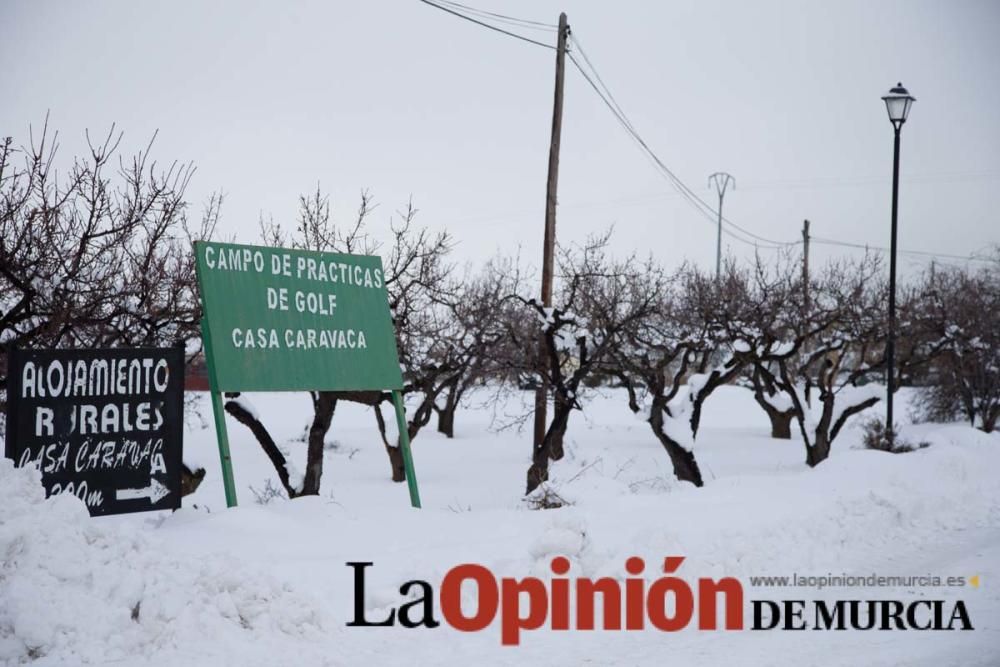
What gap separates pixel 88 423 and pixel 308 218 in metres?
8.13

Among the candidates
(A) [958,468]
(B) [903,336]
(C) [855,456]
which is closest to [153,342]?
(C) [855,456]

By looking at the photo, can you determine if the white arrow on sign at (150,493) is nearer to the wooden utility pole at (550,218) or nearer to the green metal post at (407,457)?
the green metal post at (407,457)

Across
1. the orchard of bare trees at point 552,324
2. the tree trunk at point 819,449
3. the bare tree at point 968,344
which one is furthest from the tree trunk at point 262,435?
the bare tree at point 968,344

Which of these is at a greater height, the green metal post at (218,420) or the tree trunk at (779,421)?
the green metal post at (218,420)

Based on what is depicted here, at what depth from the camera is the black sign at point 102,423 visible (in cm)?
819

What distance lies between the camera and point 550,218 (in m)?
16.5

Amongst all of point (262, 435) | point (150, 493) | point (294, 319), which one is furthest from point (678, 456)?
point (150, 493)

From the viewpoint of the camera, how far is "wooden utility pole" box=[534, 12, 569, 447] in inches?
643

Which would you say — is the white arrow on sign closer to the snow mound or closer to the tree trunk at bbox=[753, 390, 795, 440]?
the snow mound

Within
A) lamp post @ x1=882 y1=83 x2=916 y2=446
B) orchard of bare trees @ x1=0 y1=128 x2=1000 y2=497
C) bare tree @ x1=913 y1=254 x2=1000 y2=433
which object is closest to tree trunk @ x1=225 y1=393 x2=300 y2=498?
orchard of bare trees @ x1=0 y1=128 x2=1000 y2=497

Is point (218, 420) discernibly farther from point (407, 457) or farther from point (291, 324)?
point (407, 457)

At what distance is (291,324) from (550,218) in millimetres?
6881

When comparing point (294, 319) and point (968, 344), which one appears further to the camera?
point (968, 344)

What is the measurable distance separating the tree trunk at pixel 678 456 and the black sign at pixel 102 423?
1124 cm
